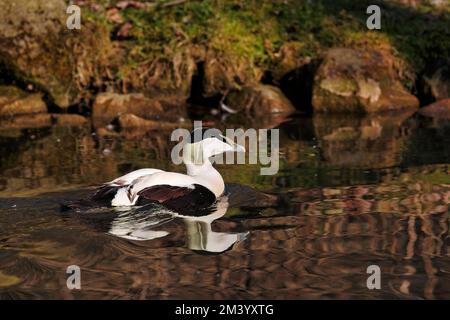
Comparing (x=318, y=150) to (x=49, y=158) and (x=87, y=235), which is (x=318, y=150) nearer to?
(x=49, y=158)

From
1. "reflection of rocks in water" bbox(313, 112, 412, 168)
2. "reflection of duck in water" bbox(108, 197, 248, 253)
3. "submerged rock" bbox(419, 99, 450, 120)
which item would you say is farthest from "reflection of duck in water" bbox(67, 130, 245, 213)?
"submerged rock" bbox(419, 99, 450, 120)

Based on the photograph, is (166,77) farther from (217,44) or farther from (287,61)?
(287,61)

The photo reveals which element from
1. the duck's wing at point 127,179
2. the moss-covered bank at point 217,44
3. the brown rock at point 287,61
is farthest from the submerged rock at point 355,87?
the duck's wing at point 127,179

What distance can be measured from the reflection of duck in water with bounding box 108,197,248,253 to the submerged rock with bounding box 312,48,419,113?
24.3 feet

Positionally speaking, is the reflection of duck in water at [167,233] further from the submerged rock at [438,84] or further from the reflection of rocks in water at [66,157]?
the submerged rock at [438,84]

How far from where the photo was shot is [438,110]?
43.8 feet

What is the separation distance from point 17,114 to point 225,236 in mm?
9215

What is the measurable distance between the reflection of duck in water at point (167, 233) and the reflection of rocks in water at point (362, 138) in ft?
9.11

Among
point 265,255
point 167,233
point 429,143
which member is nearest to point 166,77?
point 429,143

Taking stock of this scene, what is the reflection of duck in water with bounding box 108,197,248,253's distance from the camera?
5.62 metres

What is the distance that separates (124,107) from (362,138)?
4754 mm
